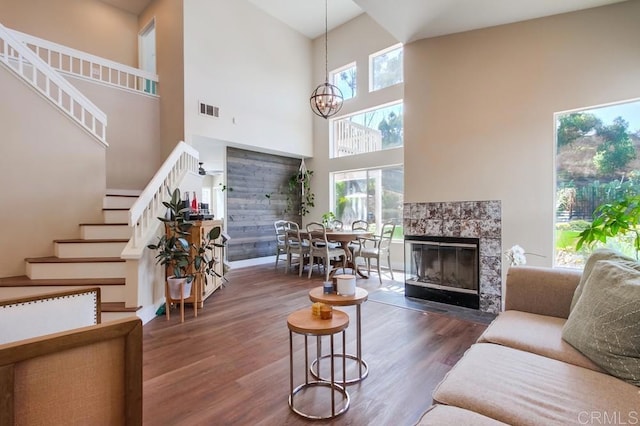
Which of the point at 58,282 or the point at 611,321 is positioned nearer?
the point at 611,321

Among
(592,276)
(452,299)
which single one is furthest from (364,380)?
(452,299)

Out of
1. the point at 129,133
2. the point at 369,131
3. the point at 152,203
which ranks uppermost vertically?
the point at 369,131

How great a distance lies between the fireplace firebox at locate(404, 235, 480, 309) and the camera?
3582 mm

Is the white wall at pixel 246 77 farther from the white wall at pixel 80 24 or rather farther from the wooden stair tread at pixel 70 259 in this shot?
the wooden stair tread at pixel 70 259

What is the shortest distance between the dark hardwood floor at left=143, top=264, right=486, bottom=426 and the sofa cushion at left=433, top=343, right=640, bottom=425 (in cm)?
64

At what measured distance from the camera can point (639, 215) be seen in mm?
2342

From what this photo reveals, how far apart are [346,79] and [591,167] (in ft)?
17.2

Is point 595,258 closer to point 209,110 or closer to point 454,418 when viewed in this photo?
point 454,418

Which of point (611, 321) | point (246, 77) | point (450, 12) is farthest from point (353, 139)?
point (611, 321)

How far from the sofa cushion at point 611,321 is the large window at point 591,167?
6.45ft

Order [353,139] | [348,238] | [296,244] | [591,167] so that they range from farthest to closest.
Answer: [353,139], [296,244], [348,238], [591,167]

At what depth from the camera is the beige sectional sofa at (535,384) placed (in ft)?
3.34

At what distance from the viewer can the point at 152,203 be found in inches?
132

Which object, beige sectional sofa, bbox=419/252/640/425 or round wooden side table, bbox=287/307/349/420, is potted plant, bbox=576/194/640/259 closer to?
beige sectional sofa, bbox=419/252/640/425
